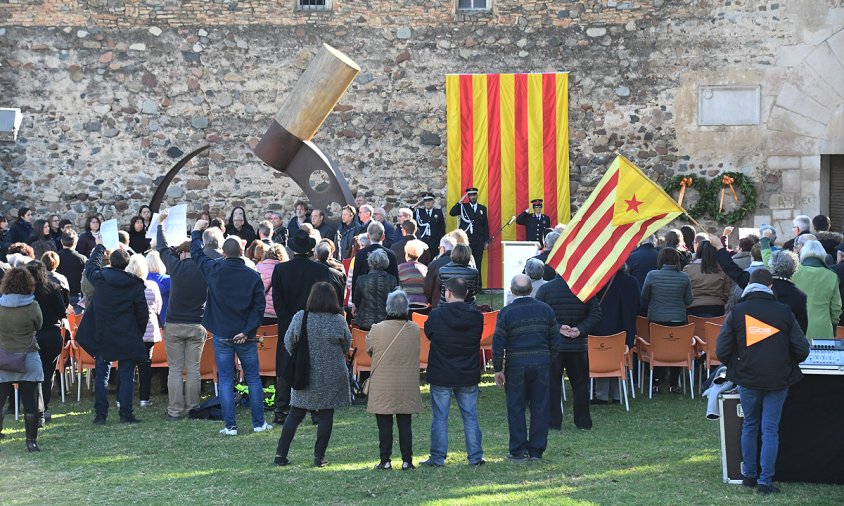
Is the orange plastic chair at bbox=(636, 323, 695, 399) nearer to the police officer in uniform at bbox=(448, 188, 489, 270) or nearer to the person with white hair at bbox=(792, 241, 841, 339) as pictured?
the person with white hair at bbox=(792, 241, 841, 339)

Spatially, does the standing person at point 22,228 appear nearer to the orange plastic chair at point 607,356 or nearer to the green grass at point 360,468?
the green grass at point 360,468

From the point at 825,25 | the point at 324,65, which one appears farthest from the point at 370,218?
the point at 825,25

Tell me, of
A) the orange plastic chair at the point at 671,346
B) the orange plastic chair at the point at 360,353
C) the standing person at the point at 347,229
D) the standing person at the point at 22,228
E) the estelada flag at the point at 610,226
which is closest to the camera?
the estelada flag at the point at 610,226

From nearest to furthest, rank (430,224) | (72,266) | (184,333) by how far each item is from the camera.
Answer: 1. (184,333)
2. (72,266)
3. (430,224)

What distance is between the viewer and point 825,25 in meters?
19.6

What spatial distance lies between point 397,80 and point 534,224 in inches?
129

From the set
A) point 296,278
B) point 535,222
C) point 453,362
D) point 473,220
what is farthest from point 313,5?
point 453,362

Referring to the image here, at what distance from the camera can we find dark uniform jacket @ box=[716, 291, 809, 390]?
7977 mm

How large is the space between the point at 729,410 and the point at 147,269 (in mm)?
5264

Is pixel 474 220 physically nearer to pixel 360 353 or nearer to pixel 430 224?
pixel 430 224

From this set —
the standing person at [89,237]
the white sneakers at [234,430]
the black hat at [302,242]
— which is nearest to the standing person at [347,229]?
the black hat at [302,242]

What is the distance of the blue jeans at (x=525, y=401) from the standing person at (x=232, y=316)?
7.33 ft

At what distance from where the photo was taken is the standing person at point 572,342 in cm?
1018

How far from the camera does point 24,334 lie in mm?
9672
